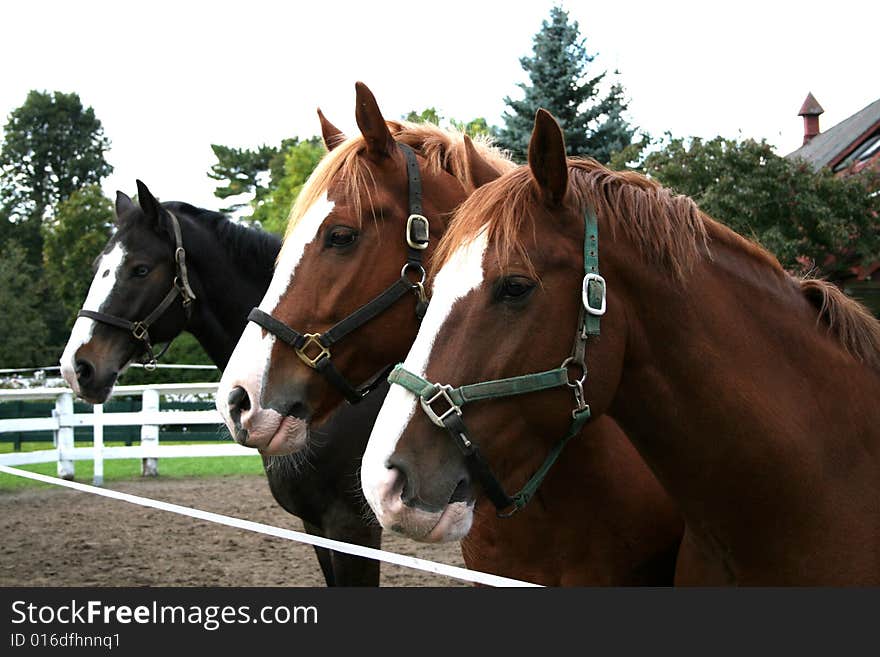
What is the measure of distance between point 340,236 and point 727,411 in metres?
1.47

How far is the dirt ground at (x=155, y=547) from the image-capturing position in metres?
6.96

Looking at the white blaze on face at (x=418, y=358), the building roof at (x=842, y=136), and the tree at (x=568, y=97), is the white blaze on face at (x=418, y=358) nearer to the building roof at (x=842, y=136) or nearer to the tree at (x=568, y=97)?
the tree at (x=568, y=97)

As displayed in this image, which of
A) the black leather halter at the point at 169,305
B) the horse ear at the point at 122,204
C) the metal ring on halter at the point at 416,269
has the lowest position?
the metal ring on halter at the point at 416,269

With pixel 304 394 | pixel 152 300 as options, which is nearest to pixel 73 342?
pixel 152 300

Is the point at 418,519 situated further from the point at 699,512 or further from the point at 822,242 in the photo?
the point at 822,242

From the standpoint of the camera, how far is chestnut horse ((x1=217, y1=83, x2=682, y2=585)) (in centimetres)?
276

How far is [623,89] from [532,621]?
62.4ft

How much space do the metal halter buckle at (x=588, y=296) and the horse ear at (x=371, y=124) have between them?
1349 mm

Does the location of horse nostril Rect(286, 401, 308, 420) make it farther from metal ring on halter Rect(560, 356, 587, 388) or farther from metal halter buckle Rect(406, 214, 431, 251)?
metal ring on halter Rect(560, 356, 587, 388)

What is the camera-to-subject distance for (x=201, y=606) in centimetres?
246

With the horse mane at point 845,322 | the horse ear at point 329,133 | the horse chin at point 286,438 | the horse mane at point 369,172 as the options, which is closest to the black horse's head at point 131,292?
the horse ear at point 329,133

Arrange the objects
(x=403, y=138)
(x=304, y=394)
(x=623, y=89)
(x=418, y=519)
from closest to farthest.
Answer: (x=418, y=519)
(x=304, y=394)
(x=403, y=138)
(x=623, y=89)

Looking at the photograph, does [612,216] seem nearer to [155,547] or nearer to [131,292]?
[131,292]

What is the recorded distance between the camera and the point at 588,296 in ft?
6.51
